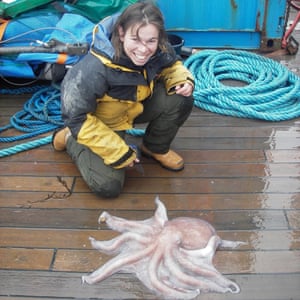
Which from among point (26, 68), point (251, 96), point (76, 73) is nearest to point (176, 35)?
point (251, 96)

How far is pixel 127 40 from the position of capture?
7.14 feet

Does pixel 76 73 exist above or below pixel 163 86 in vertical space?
above

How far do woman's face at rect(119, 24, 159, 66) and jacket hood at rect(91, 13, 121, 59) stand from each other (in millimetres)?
79

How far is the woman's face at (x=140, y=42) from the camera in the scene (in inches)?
84.0

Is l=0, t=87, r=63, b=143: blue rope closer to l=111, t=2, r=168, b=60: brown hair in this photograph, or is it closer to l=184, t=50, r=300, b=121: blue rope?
l=184, t=50, r=300, b=121: blue rope

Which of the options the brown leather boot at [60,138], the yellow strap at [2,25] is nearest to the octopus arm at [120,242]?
the brown leather boot at [60,138]

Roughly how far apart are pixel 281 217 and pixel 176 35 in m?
2.11

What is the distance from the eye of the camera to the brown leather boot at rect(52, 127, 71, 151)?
109 inches

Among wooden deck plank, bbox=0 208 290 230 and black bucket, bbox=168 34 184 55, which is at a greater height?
black bucket, bbox=168 34 184 55

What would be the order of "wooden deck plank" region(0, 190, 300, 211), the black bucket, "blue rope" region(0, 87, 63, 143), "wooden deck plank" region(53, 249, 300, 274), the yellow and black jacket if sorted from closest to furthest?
"wooden deck plank" region(53, 249, 300, 274) → the yellow and black jacket → "wooden deck plank" region(0, 190, 300, 211) → "blue rope" region(0, 87, 63, 143) → the black bucket

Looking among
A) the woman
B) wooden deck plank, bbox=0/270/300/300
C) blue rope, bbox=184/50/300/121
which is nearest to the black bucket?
blue rope, bbox=184/50/300/121

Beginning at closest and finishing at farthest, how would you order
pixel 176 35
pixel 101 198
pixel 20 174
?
pixel 101 198
pixel 20 174
pixel 176 35

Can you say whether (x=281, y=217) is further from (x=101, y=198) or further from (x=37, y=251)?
(x=37, y=251)

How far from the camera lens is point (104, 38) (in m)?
2.25
